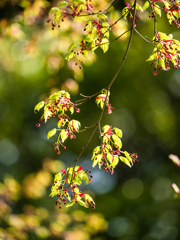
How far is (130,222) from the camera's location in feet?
22.2

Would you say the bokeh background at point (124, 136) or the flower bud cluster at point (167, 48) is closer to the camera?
the flower bud cluster at point (167, 48)

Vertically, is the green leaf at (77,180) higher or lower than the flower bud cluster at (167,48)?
lower

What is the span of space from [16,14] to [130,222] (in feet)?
18.5

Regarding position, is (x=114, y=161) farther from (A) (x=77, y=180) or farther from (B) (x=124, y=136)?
(B) (x=124, y=136)

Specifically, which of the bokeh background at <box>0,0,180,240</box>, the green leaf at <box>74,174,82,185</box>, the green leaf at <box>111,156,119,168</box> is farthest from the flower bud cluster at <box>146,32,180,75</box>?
the bokeh background at <box>0,0,180,240</box>

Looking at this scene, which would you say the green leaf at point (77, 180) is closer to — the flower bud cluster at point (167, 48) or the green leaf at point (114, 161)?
the green leaf at point (114, 161)

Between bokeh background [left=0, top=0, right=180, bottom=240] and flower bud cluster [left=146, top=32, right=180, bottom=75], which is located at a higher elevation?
bokeh background [left=0, top=0, right=180, bottom=240]

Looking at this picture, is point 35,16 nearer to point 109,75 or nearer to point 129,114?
point 109,75

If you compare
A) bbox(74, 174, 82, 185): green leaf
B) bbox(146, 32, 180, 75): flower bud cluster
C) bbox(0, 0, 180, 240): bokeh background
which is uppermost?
bbox(0, 0, 180, 240): bokeh background

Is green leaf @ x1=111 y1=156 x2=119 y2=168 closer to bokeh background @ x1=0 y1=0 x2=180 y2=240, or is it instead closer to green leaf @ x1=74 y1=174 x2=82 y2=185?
green leaf @ x1=74 y1=174 x2=82 y2=185

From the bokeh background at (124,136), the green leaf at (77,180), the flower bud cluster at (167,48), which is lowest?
the green leaf at (77,180)

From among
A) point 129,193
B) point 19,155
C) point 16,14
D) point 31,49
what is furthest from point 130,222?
point 16,14

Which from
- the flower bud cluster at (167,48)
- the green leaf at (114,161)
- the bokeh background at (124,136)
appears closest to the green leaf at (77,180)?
the green leaf at (114,161)

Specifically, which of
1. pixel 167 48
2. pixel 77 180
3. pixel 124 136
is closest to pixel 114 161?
pixel 77 180
